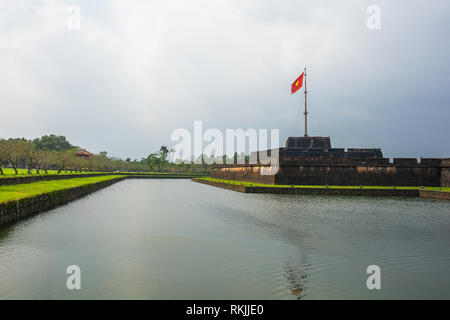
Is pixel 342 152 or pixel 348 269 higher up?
pixel 342 152

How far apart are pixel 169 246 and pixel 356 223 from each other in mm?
8064

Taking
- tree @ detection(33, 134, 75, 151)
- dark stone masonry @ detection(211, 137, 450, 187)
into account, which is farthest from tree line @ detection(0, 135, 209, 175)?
dark stone masonry @ detection(211, 137, 450, 187)

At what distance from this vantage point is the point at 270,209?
18.6 meters

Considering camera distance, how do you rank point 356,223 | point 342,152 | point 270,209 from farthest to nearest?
point 342,152 < point 270,209 < point 356,223

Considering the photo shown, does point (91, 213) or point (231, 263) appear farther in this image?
point (91, 213)

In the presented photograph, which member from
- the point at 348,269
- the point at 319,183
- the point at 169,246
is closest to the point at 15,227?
the point at 169,246

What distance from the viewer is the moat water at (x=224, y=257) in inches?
252

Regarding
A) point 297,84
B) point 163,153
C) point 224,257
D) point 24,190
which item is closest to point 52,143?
point 163,153

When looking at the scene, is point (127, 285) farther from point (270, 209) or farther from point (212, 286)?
point (270, 209)

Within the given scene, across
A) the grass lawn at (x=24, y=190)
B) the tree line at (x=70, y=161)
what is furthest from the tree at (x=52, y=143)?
the grass lawn at (x=24, y=190)

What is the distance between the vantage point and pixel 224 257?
862 centimetres

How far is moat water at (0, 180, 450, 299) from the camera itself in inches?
252

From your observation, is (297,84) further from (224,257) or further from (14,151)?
(14,151)

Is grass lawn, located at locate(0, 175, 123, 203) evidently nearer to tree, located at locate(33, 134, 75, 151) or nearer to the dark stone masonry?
the dark stone masonry
